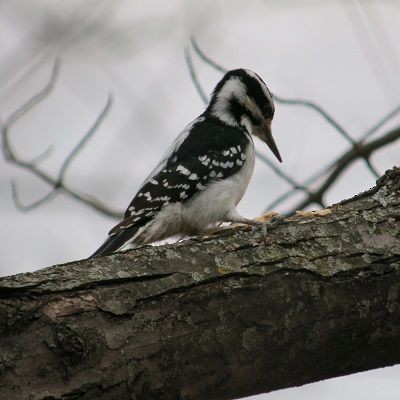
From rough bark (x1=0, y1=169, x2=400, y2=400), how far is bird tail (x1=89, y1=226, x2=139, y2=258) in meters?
1.42

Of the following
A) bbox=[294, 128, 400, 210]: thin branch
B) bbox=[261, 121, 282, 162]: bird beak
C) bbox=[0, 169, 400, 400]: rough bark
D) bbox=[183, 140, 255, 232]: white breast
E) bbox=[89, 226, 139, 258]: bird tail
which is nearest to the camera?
bbox=[0, 169, 400, 400]: rough bark

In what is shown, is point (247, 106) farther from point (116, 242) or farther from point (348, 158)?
point (116, 242)

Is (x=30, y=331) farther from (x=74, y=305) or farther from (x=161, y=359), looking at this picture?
(x=161, y=359)

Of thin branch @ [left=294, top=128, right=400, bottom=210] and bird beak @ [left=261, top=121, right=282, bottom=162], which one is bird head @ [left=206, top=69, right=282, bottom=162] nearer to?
bird beak @ [left=261, top=121, right=282, bottom=162]

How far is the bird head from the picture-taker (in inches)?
216

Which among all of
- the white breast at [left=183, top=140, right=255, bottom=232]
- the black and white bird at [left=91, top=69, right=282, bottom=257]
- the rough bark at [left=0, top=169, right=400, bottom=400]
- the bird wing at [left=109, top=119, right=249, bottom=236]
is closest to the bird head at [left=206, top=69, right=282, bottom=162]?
the black and white bird at [left=91, top=69, right=282, bottom=257]

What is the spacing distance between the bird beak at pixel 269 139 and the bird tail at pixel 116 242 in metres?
1.57

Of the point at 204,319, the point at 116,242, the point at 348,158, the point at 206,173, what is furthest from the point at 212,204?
the point at 204,319

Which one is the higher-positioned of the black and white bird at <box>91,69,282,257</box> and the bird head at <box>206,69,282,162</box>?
the bird head at <box>206,69,282,162</box>

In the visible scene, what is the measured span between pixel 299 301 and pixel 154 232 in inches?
81.6

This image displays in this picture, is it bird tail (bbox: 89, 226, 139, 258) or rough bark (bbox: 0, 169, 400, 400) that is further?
bird tail (bbox: 89, 226, 139, 258)

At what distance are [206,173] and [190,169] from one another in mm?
107

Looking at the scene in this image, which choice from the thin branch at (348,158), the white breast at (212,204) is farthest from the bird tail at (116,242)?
the thin branch at (348,158)

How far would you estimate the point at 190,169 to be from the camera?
491cm
